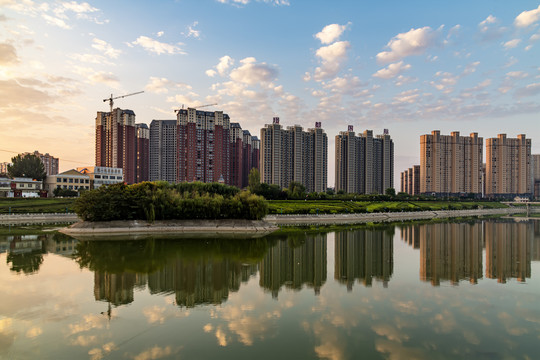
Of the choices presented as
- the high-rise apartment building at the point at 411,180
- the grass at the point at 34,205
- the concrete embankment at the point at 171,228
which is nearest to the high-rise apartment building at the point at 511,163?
the high-rise apartment building at the point at 411,180

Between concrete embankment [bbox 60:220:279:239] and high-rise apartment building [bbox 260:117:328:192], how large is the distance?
51990 mm

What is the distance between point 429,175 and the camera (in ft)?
355

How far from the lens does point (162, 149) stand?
89688 millimetres

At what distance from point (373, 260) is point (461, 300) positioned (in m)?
8.81

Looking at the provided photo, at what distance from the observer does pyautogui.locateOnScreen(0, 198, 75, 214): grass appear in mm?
48562

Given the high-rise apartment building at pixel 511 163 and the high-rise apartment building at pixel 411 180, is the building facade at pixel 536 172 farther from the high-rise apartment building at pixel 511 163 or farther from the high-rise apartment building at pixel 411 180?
the high-rise apartment building at pixel 411 180

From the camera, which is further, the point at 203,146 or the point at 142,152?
the point at 142,152

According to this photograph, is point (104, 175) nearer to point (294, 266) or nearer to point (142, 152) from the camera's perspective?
point (142, 152)

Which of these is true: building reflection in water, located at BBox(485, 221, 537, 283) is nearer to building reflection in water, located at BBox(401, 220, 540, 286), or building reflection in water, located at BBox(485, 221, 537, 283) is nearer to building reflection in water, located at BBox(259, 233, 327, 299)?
building reflection in water, located at BBox(401, 220, 540, 286)

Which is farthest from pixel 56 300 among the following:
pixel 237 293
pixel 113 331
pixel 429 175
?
pixel 429 175

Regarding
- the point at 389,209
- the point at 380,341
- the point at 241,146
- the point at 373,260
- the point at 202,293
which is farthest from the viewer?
the point at 241,146

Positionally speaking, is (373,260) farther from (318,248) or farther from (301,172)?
(301,172)

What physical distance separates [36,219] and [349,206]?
171ft

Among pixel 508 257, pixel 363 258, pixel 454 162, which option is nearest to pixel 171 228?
pixel 363 258
